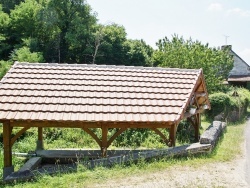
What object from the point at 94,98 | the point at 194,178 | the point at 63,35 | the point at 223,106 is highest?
the point at 63,35

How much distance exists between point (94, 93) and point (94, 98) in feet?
0.99

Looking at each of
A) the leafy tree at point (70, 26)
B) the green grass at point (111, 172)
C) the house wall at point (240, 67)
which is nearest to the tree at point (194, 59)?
the leafy tree at point (70, 26)

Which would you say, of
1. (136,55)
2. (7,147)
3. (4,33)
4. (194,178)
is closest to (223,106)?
(194,178)

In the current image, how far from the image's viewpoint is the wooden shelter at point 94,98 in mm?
10250

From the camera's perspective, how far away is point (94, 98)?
11.1 m

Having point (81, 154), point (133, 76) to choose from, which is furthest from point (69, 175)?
point (133, 76)

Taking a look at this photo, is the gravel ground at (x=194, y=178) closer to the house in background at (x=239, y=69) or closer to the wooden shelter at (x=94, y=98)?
the wooden shelter at (x=94, y=98)

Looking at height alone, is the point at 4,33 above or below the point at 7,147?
above

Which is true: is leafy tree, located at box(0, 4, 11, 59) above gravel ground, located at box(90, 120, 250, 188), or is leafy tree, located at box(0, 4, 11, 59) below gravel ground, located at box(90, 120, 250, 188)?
above

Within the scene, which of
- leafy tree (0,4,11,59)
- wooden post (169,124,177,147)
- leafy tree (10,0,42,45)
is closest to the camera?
wooden post (169,124,177,147)

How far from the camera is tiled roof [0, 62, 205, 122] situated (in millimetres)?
10305

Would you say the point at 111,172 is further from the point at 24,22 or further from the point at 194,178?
the point at 24,22

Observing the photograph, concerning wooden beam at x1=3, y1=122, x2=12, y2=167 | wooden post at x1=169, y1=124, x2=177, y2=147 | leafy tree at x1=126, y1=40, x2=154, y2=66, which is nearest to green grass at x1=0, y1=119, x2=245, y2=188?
wooden post at x1=169, y1=124, x2=177, y2=147

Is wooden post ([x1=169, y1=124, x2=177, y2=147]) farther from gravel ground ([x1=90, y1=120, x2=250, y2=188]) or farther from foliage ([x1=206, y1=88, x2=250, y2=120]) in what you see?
foliage ([x1=206, y1=88, x2=250, y2=120])
